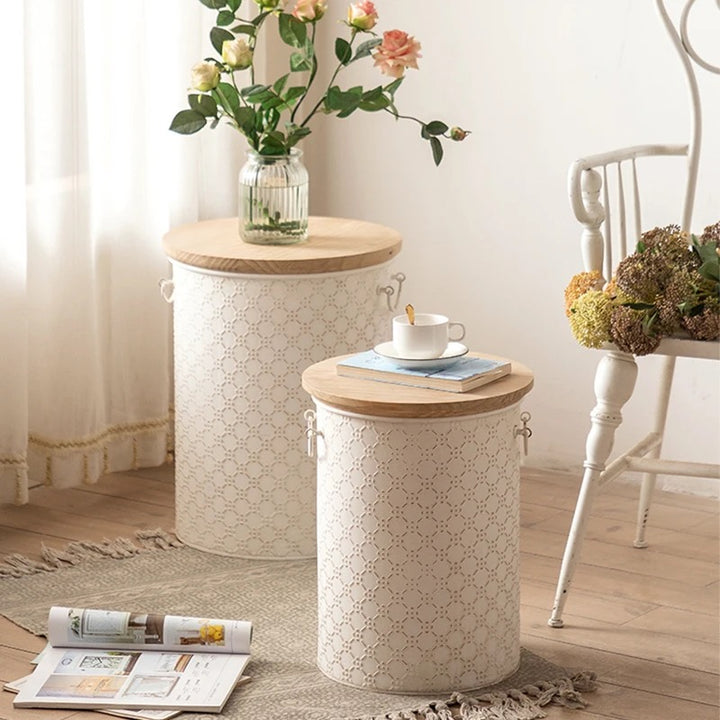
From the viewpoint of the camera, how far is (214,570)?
8.66 feet

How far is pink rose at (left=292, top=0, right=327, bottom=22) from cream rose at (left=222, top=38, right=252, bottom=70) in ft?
0.36

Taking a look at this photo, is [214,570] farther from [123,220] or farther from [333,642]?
[123,220]

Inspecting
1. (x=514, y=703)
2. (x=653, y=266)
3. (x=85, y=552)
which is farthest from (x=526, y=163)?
(x=514, y=703)

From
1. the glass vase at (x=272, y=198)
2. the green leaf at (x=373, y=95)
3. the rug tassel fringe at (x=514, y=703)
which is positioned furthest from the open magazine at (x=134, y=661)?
the green leaf at (x=373, y=95)

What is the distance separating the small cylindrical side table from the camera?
81.2 inches

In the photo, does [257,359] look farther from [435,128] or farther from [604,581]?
[604,581]

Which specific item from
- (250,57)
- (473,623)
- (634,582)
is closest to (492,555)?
(473,623)

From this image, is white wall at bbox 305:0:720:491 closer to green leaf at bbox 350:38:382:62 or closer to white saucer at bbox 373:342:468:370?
green leaf at bbox 350:38:382:62

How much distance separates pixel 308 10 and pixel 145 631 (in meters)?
1.11

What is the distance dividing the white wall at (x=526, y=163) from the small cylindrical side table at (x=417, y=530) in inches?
41.7

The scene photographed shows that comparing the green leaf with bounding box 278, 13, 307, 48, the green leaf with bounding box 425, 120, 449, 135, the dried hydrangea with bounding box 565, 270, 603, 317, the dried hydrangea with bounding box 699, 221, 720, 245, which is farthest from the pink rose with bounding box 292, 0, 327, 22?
the dried hydrangea with bounding box 699, 221, 720, 245

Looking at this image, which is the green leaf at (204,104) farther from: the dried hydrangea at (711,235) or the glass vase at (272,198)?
the dried hydrangea at (711,235)

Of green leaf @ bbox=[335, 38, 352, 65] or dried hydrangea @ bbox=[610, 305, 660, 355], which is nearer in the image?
dried hydrangea @ bbox=[610, 305, 660, 355]

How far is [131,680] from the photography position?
215 centimetres
